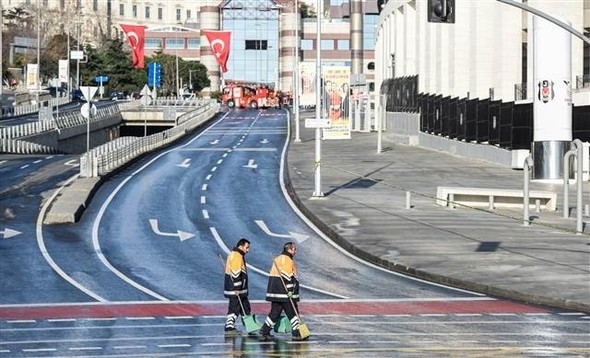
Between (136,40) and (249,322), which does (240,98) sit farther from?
(249,322)

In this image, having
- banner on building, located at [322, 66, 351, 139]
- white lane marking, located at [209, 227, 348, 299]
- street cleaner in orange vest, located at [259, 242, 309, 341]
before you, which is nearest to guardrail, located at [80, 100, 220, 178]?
banner on building, located at [322, 66, 351, 139]

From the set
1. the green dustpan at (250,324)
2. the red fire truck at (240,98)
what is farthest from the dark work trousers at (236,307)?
the red fire truck at (240,98)

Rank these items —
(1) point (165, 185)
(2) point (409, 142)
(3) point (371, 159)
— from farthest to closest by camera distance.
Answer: (2) point (409, 142)
(3) point (371, 159)
(1) point (165, 185)

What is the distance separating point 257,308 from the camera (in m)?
26.1

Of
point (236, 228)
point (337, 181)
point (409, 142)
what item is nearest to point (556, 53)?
point (337, 181)

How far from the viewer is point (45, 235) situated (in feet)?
131

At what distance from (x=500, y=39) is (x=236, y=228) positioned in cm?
3643

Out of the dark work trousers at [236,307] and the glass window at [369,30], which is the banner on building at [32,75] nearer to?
the glass window at [369,30]

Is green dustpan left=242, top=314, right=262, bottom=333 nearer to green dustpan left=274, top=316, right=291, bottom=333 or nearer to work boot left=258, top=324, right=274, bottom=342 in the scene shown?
A: work boot left=258, top=324, right=274, bottom=342

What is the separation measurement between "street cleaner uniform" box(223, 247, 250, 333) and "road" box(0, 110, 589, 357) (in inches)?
19.0

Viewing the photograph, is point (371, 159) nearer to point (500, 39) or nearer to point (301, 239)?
point (500, 39)

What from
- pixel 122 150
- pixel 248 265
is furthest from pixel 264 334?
pixel 122 150

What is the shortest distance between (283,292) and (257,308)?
Answer: 4532 millimetres

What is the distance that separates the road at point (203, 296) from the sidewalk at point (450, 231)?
2.19 ft
